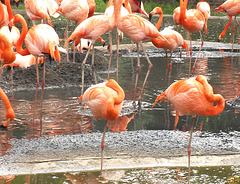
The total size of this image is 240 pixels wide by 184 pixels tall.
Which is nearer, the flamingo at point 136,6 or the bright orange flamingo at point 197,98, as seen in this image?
the bright orange flamingo at point 197,98

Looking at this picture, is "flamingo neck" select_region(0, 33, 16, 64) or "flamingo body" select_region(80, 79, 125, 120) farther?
"flamingo neck" select_region(0, 33, 16, 64)

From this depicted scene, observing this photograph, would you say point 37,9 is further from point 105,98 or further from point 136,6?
point 105,98

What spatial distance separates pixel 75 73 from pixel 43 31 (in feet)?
6.40

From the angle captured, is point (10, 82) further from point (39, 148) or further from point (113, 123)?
point (39, 148)

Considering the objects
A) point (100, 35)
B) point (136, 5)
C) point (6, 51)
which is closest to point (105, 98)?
point (6, 51)

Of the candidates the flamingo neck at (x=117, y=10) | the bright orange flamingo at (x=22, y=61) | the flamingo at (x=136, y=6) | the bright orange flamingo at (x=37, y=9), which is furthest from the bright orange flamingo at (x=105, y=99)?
the flamingo at (x=136, y=6)

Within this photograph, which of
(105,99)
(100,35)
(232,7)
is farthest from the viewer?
(232,7)

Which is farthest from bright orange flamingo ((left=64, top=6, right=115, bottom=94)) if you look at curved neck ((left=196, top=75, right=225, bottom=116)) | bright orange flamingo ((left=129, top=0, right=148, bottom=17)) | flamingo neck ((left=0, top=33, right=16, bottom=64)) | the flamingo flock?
bright orange flamingo ((left=129, top=0, right=148, bottom=17))

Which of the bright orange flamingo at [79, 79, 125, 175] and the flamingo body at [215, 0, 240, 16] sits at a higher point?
the flamingo body at [215, 0, 240, 16]

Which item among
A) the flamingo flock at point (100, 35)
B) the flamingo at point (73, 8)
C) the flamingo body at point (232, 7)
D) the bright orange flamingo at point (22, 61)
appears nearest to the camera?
the flamingo flock at point (100, 35)

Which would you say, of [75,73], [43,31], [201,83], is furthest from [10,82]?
[201,83]

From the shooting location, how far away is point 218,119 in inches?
208

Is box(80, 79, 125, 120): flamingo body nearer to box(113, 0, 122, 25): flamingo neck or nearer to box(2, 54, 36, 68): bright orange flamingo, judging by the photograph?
box(113, 0, 122, 25): flamingo neck

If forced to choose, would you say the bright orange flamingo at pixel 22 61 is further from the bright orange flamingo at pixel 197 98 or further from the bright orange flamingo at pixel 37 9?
the bright orange flamingo at pixel 197 98
